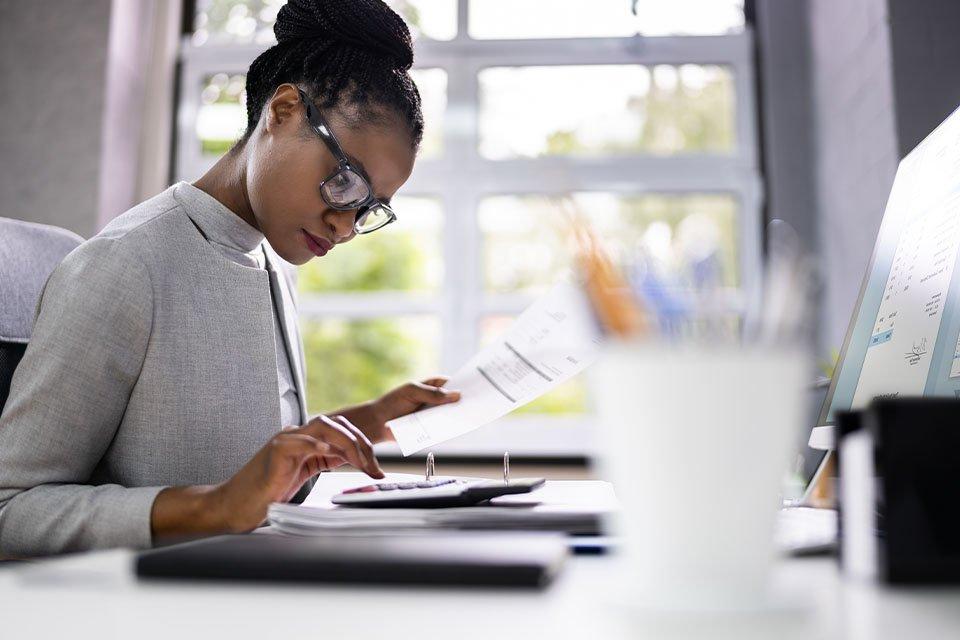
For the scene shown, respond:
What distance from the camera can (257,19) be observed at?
340 centimetres

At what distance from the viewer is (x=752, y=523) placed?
13.3 inches

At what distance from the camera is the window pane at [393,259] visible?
10.3 ft

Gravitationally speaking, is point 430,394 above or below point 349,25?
below

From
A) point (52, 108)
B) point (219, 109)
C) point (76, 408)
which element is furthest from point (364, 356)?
point (76, 408)

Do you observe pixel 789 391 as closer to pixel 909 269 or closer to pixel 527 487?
pixel 527 487

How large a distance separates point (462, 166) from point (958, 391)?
2.63m

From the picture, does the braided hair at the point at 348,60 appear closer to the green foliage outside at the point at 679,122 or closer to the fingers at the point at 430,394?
the fingers at the point at 430,394

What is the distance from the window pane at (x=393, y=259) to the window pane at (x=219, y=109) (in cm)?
72

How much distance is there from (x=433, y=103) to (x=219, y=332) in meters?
2.38

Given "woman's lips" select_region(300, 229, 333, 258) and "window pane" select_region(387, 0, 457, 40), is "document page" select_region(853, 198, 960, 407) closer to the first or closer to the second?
"woman's lips" select_region(300, 229, 333, 258)

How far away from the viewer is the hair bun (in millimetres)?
1215

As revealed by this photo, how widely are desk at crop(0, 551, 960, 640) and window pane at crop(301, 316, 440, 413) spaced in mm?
2655

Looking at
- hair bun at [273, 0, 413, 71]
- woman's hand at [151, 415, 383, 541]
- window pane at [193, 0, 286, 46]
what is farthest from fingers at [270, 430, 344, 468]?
window pane at [193, 0, 286, 46]

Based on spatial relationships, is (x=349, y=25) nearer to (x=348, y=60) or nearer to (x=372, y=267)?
(x=348, y=60)
